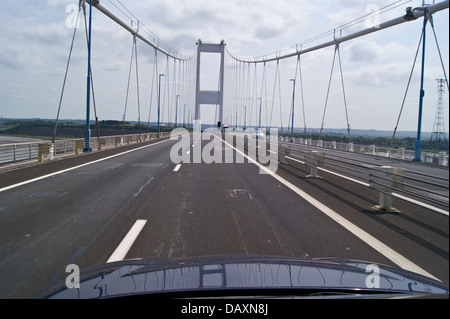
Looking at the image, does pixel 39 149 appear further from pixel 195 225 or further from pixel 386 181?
pixel 386 181

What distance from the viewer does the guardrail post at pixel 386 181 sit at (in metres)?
8.02

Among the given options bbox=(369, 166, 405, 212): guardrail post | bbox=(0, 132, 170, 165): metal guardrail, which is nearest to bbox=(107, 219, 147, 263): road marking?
bbox=(369, 166, 405, 212): guardrail post

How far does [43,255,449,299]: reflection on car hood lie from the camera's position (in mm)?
2863

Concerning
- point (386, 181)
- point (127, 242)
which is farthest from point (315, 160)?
point (127, 242)

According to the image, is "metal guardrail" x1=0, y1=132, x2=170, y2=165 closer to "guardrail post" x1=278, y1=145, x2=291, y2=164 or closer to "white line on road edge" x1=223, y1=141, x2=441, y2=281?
"guardrail post" x1=278, y1=145, x2=291, y2=164

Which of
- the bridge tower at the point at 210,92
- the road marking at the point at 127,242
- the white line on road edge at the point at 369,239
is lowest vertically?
the road marking at the point at 127,242

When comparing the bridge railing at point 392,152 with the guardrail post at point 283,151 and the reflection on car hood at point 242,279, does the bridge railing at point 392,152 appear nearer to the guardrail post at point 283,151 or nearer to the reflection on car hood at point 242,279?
the guardrail post at point 283,151

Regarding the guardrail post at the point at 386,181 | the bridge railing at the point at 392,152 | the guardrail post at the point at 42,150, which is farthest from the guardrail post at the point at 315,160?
the guardrail post at the point at 42,150

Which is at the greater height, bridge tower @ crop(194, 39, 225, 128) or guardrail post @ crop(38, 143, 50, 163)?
bridge tower @ crop(194, 39, 225, 128)

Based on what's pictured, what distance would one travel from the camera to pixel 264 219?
7473mm

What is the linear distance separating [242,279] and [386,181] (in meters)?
6.10

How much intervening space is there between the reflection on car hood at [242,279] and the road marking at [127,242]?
4.21ft

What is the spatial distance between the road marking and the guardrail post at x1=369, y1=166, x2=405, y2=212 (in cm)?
479

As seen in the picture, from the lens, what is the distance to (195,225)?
22.7ft
